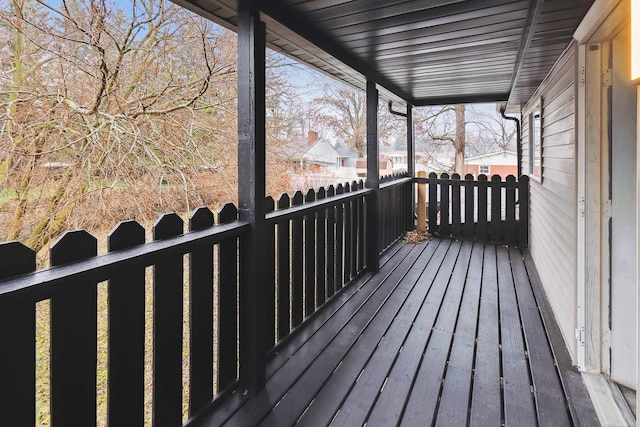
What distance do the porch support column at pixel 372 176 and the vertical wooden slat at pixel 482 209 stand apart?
7.68 ft

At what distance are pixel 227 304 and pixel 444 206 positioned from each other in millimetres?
4761

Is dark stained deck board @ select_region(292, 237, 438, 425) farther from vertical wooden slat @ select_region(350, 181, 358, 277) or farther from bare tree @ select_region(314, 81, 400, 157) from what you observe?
bare tree @ select_region(314, 81, 400, 157)

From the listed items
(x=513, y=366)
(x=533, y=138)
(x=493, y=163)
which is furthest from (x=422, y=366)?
(x=493, y=163)

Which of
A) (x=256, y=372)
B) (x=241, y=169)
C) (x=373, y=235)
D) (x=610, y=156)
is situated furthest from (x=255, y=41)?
(x=373, y=235)

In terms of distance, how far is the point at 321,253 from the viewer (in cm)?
297

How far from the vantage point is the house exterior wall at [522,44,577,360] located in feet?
7.64

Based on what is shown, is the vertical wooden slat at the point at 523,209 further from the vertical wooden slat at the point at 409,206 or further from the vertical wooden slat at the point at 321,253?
the vertical wooden slat at the point at 321,253

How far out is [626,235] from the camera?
1.97 m

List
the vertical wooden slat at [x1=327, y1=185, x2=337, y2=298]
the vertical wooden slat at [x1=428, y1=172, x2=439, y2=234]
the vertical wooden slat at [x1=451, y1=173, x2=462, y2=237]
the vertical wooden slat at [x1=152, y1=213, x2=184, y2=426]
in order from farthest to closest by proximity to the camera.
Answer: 1. the vertical wooden slat at [x1=428, y1=172, x2=439, y2=234]
2. the vertical wooden slat at [x1=451, y1=173, x2=462, y2=237]
3. the vertical wooden slat at [x1=327, y1=185, x2=337, y2=298]
4. the vertical wooden slat at [x1=152, y1=213, x2=184, y2=426]

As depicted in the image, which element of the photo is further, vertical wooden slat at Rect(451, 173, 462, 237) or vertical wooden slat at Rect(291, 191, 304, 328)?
vertical wooden slat at Rect(451, 173, 462, 237)

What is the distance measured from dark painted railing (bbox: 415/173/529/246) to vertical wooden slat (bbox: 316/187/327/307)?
11.4ft

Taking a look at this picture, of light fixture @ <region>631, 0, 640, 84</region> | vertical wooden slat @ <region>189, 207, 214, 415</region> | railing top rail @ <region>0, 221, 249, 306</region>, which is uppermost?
light fixture @ <region>631, 0, 640, 84</region>

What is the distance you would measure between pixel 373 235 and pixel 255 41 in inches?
102

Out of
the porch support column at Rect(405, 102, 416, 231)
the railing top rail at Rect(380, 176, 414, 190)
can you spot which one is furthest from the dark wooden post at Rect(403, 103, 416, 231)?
the railing top rail at Rect(380, 176, 414, 190)
